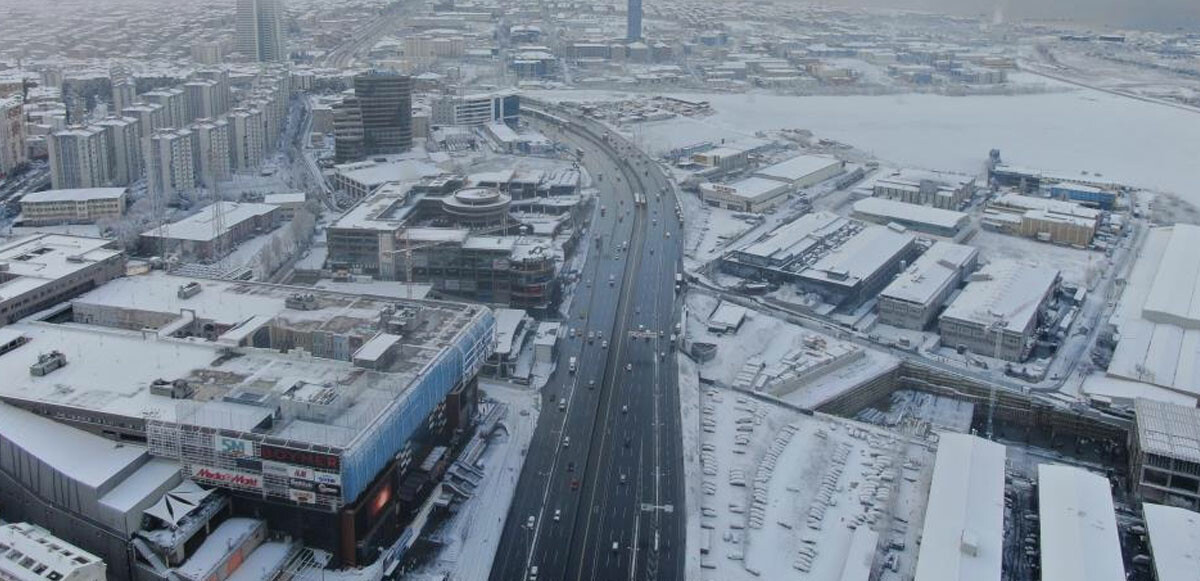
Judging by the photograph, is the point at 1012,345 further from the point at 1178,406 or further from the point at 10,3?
the point at 10,3

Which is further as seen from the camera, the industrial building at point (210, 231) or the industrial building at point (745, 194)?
the industrial building at point (745, 194)

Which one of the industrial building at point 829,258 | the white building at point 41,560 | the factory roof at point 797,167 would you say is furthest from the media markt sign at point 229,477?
the factory roof at point 797,167

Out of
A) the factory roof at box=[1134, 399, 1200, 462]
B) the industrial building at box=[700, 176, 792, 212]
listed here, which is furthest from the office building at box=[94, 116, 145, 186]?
the factory roof at box=[1134, 399, 1200, 462]

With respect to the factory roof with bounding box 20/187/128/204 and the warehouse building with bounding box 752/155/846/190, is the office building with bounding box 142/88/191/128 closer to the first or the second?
the factory roof with bounding box 20/187/128/204

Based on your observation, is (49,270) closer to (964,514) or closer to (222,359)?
(222,359)

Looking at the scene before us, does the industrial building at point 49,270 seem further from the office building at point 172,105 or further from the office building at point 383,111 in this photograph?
the office building at point 172,105

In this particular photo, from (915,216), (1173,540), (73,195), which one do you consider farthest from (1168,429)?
(73,195)
